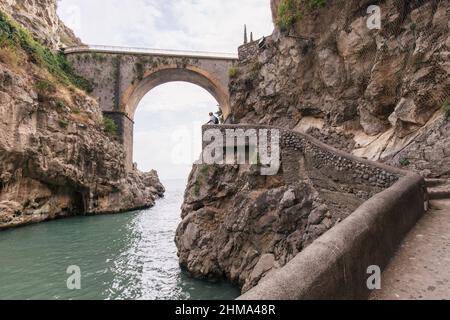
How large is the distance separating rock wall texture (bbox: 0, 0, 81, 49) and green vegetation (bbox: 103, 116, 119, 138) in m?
10.2

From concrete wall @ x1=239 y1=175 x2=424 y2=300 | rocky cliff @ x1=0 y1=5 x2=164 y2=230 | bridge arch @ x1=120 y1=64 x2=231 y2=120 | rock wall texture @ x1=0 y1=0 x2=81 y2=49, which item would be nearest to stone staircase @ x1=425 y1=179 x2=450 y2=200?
concrete wall @ x1=239 y1=175 x2=424 y2=300

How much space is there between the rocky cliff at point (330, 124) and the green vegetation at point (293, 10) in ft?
0.19

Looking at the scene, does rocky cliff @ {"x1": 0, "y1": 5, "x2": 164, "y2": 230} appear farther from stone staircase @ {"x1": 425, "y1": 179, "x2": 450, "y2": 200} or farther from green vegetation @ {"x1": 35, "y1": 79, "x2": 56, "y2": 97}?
stone staircase @ {"x1": 425, "y1": 179, "x2": 450, "y2": 200}

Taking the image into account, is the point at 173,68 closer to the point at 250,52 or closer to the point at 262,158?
the point at 250,52

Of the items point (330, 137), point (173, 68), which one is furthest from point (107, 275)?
point (173, 68)

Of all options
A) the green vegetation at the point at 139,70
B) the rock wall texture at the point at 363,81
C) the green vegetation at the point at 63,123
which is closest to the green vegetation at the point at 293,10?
the rock wall texture at the point at 363,81

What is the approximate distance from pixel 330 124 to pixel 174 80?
22730 millimetres

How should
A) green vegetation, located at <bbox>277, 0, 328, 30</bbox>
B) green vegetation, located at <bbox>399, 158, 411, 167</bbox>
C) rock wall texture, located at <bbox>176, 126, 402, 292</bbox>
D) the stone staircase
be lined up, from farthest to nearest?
green vegetation, located at <bbox>277, 0, 328, 30</bbox> → rock wall texture, located at <bbox>176, 126, 402, 292</bbox> → green vegetation, located at <bbox>399, 158, 411, 167</bbox> → the stone staircase

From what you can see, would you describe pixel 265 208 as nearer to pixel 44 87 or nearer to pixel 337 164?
pixel 337 164

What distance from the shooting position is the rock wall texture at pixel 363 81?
8711 millimetres

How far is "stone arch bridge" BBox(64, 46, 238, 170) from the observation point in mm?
28953

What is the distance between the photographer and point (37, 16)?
29.0m

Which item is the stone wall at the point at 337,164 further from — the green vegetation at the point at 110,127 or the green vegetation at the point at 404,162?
the green vegetation at the point at 110,127

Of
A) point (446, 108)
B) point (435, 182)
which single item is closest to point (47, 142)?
point (435, 182)
